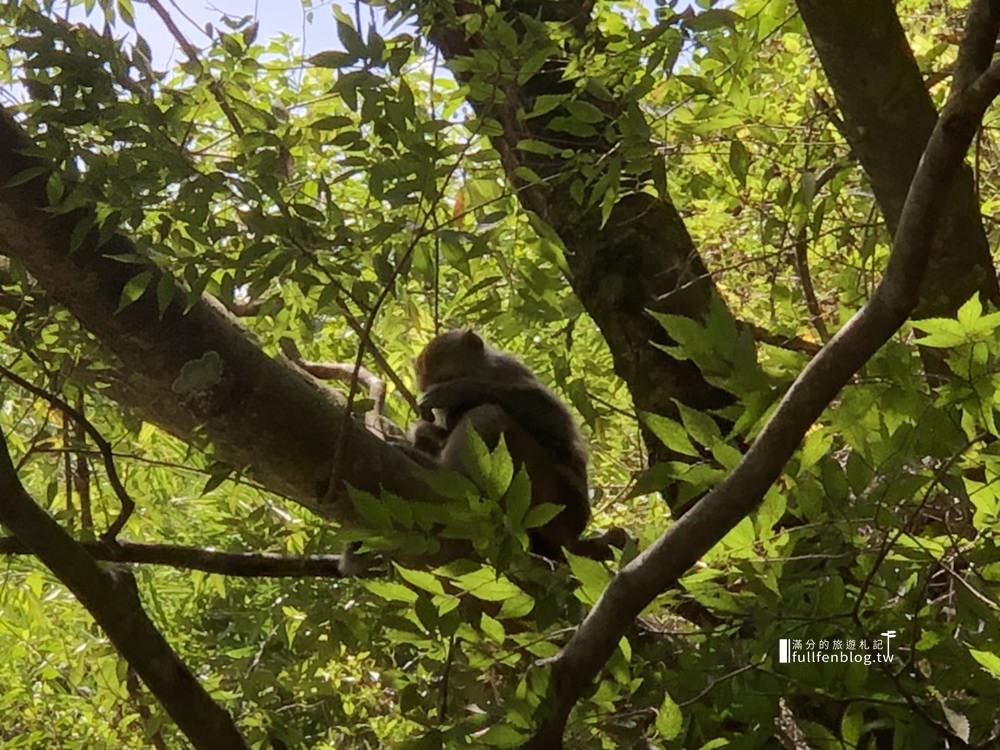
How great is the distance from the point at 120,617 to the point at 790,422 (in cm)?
96

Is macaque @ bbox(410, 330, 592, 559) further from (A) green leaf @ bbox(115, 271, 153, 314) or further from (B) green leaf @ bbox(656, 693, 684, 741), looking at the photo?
(B) green leaf @ bbox(656, 693, 684, 741)

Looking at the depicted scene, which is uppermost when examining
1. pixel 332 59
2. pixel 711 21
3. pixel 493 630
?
pixel 711 21

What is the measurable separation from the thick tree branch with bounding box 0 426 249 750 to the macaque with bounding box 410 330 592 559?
1.33 meters

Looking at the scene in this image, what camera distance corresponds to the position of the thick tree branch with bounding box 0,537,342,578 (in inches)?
86.4

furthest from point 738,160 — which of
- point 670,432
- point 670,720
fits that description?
point 670,720

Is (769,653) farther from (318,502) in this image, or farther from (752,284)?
(752,284)

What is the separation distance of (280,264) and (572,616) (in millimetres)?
762

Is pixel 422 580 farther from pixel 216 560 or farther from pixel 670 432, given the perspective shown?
pixel 216 560

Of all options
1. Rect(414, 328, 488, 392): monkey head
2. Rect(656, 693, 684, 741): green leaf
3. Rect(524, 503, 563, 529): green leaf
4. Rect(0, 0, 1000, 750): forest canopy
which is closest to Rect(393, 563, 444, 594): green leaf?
Rect(0, 0, 1000, 750): forest canopy

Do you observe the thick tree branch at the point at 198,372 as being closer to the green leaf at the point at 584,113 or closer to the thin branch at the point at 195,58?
the thin branch at the point at 195,58

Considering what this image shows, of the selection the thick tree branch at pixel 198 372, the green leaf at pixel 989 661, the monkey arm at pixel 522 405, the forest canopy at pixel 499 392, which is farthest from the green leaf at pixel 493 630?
the monkey arm at pixel 522 405

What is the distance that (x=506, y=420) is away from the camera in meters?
3.42

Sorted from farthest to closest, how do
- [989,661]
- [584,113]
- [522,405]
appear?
[522,405] < [584,113] < [989,661]

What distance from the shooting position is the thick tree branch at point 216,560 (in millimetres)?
2195
